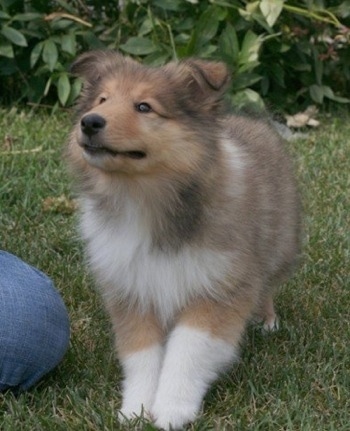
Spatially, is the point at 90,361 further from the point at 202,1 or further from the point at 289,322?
the point at 202,1

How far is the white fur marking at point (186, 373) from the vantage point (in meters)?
3.57

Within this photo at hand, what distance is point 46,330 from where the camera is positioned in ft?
12.5

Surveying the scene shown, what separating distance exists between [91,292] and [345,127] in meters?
3.84

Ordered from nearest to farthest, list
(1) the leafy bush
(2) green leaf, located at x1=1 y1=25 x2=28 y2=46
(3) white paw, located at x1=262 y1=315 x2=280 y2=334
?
(3) white paw, located at x1=262 y1=315 x2=280 y2=334 < (1) the leafy bush < (2) green leaf, located at x1=1 y1=25 x2=28 y2=46

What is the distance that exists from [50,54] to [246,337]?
160 inches

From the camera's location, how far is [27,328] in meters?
3.74

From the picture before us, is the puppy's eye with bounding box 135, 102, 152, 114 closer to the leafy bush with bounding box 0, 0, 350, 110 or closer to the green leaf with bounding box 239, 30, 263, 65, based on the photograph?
the leafy bush with bounding box 0, 0, 350, 110

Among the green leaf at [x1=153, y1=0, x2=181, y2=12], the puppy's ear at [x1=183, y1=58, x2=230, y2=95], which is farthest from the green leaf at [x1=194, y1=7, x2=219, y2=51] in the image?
the puppy's ear at [x1=183, y1=58, x2=230, y2=95]

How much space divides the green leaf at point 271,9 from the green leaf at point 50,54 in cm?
166

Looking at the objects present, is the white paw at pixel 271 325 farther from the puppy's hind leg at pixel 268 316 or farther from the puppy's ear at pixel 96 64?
the puppy's ear at pixel 96 64

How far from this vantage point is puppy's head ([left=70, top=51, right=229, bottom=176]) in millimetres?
3486

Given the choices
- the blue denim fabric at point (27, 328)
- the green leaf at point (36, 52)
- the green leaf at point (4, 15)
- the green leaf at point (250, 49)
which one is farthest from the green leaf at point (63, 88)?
the blue denim fabric at point (27, 328)

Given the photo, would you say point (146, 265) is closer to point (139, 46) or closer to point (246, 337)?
point (246, 337)

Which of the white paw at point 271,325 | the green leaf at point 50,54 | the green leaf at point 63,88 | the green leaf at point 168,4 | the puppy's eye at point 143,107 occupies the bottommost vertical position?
the green leaf at point 63,88
